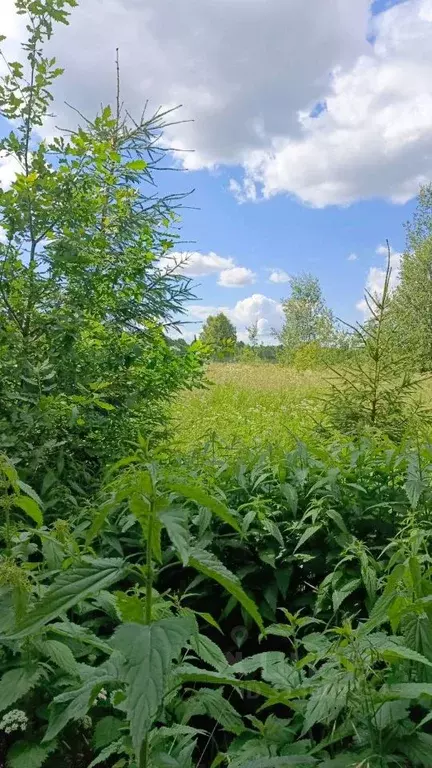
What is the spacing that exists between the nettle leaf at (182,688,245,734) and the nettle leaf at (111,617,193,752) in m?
0.46

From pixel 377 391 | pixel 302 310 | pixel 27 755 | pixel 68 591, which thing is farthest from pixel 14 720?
pixel 302 310

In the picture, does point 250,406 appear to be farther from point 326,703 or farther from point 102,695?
point 326,703

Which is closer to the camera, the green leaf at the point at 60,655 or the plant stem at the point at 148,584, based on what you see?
the plant stem at the point at 148,584

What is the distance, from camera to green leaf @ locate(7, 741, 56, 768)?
52.6 inches

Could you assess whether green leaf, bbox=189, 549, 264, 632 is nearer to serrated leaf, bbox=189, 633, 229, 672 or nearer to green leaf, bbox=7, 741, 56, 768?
serrated leaf, bbox=189, 633, 229, 672

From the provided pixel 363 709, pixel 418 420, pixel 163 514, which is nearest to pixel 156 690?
pixel 163 514

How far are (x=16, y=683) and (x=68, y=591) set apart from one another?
1.95ft

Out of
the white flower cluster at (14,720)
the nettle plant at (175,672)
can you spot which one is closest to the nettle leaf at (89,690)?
the nettle plant at (175,672)

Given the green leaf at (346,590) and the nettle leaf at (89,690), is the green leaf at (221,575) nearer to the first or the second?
the nettle leaf at (89,690)

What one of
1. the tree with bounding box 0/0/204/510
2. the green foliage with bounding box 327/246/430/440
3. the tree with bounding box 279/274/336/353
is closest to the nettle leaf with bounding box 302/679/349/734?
the tree with bounding box 0/0/204/510

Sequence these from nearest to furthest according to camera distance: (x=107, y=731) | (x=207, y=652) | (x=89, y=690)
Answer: (x=89, y=690) < (x=207, y=652) < (x=107, y=731)

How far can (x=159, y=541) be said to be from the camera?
0.94 meters

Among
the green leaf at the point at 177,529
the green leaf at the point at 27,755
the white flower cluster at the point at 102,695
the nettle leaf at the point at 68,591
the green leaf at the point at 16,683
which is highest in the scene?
the green leaf at the point at 177,529

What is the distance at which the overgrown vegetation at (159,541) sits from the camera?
1051 millimetres
